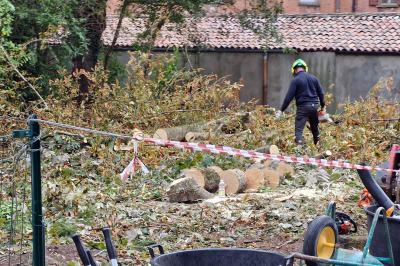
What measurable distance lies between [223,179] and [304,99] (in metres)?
3.88

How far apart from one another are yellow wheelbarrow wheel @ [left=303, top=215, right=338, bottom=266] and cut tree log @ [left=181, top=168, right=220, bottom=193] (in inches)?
208

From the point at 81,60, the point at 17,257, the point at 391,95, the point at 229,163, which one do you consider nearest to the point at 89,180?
the point at 229,163

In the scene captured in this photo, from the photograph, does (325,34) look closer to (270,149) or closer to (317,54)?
(317,54)

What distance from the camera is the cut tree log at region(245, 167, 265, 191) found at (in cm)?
1183

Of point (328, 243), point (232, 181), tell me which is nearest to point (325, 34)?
point (232, 181)

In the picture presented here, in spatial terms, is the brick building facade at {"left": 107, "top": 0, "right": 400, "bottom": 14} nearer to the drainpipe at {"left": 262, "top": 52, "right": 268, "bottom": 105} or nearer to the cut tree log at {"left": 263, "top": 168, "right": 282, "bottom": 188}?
the drainpipe at {"left": 262, "top": 52, "right": 268, "bottom": 105}

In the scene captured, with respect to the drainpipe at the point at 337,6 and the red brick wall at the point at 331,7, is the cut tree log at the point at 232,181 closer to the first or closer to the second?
the red brick wall at the point at 331,7

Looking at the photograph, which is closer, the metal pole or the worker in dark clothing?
the metal pole

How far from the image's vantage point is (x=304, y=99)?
582 inches

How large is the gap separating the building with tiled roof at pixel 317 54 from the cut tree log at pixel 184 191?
14817mm

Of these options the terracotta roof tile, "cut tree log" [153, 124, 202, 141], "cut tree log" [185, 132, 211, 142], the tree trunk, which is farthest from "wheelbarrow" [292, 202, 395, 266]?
the terracotta roof tile

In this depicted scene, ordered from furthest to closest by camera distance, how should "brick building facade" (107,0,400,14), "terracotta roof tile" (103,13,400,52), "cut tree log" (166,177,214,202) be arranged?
"brick building facade" (107,0,400,14) → "terracotta roof tile" (103,13,400,52) → "cut tree log" (166,177,214,202)

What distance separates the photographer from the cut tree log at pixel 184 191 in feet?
34.2

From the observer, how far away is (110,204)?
372 inches
